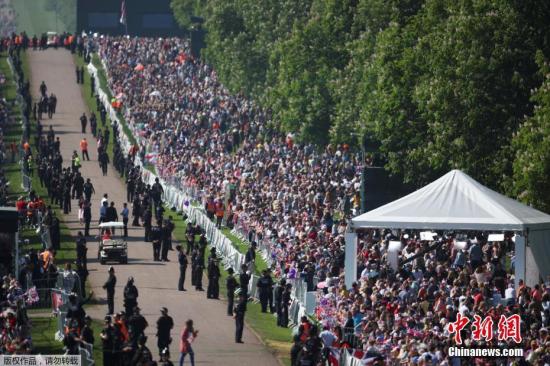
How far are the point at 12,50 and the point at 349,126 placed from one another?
147 feet

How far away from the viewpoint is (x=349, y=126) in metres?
85.9

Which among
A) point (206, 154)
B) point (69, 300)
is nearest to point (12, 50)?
point (206, 154)

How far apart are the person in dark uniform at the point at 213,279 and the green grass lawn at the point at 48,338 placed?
5545mm

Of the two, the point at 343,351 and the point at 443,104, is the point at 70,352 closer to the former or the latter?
the point at 343,351

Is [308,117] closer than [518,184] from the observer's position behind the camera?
No

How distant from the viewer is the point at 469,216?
175 ft

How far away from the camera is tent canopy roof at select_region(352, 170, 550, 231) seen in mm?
52719

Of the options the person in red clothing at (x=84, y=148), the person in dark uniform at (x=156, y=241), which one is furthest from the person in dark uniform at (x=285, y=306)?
the person in red clothing at (x=84, y=148)

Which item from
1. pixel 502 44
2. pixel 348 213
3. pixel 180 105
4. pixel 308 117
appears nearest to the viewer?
pixel 502 44

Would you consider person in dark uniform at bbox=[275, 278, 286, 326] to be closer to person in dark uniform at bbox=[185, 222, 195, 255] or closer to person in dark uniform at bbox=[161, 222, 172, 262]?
person in dark uniform at bbox=[185, 222, 195, 255]

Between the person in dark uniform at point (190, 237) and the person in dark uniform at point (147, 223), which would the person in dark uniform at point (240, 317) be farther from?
the person in dark uniform at point (147, 223)

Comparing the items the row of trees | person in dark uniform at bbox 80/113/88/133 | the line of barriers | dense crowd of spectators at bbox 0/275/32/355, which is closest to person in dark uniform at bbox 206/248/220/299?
the line of barriers

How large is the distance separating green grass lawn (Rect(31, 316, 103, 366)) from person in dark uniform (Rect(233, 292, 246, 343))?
372cm

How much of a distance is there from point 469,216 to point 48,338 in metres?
11.9
